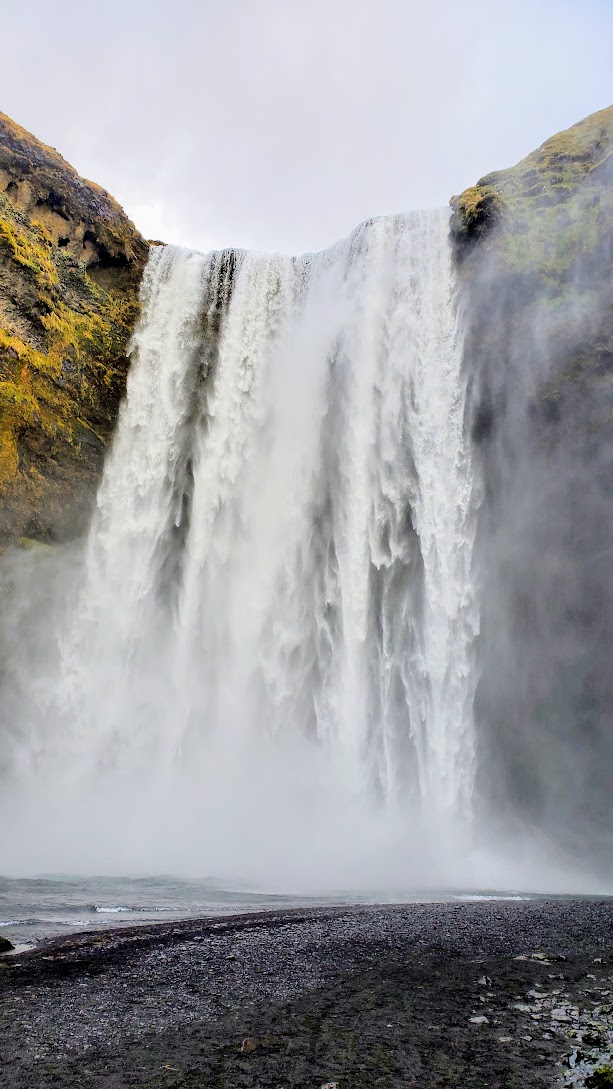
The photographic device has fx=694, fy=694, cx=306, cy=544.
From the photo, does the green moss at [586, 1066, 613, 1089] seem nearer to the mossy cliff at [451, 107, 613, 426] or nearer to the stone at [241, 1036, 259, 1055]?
the stone at [241, 1036, 259, 1055]

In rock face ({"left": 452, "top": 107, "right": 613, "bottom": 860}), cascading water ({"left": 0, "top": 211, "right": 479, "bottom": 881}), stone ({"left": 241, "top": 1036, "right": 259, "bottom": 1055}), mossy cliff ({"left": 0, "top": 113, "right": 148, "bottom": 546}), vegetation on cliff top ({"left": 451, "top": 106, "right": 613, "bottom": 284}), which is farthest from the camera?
vegetation on cliff top ({"left": 451, "top": 106, "right": 613, "bottom": 284})

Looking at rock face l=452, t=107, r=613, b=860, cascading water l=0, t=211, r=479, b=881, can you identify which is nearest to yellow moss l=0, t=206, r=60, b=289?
cascading water l=0, t=211, r=479, b=881

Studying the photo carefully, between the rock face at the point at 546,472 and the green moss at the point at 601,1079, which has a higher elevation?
the rock face at the point at 546,472

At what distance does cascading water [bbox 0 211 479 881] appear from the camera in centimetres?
1875

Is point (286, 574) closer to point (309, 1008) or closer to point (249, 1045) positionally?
point (309, 1008)

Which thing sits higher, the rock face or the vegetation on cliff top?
the vegetation on cliff top

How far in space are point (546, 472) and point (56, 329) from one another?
16.5 m

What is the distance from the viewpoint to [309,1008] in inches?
215

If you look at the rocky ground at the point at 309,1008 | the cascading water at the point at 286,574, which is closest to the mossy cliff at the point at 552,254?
the cascading water at the point at 286,574

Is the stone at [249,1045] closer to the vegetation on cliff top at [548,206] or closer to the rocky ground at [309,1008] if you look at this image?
the rocky ground at [309,1008]

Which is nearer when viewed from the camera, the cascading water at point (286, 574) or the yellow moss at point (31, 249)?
the cascading water at point (286, 574)

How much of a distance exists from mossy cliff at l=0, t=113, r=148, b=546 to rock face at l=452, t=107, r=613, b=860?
12.4 metres

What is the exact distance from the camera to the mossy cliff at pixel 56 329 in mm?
21750

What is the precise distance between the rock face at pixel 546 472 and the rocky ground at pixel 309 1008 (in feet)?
33.3
